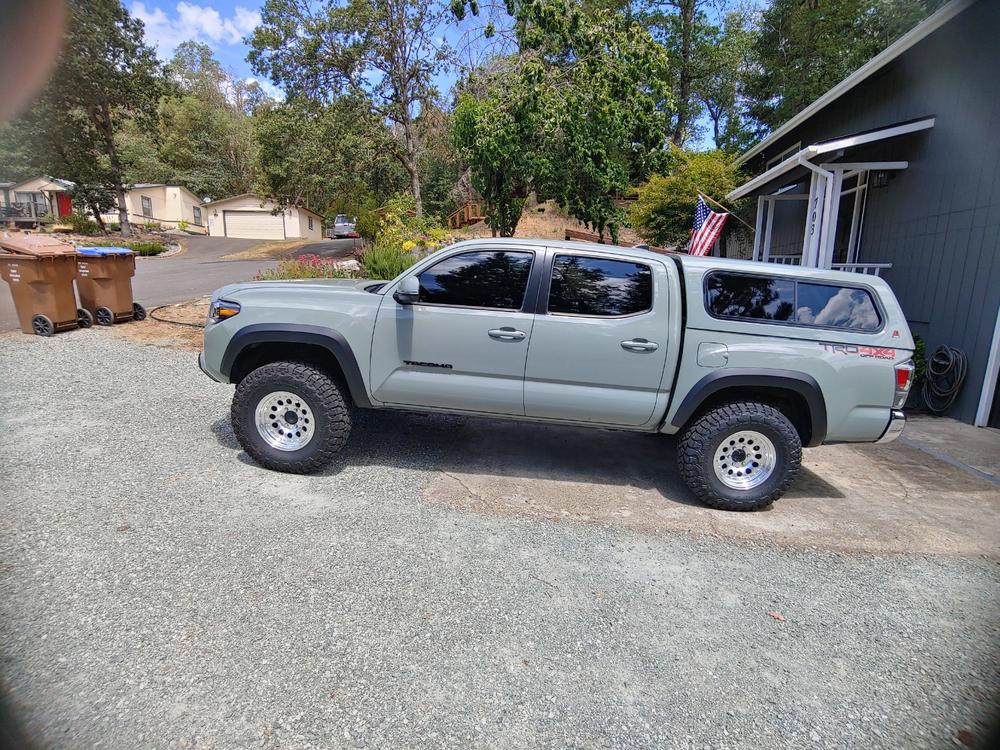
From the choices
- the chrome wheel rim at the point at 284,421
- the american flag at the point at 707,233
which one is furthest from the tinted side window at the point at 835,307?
the american flag at the point at 707,233

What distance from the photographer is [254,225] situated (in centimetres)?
4291

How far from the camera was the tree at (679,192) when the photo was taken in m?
17.2

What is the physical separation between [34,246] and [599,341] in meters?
8.42

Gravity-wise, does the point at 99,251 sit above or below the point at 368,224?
below

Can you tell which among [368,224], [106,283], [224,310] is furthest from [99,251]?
[368,224]

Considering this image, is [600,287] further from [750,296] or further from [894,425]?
[894,425]

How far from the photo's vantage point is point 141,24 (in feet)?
98.0

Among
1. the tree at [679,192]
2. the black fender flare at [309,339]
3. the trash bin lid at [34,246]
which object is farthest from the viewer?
the tree at [679,192]

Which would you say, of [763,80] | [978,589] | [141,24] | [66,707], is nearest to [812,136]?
[978,589]

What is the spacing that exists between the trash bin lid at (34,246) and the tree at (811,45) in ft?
63.4

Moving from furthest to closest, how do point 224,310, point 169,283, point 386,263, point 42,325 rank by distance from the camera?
1. point 169,283
2. point 386,263
3. point 42,325
4. point 224,310

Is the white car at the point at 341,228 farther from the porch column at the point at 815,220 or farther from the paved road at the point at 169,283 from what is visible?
the porch column at the point at 815,220

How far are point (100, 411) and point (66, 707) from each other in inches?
167

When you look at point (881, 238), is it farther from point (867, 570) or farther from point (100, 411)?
point (100, 411)
